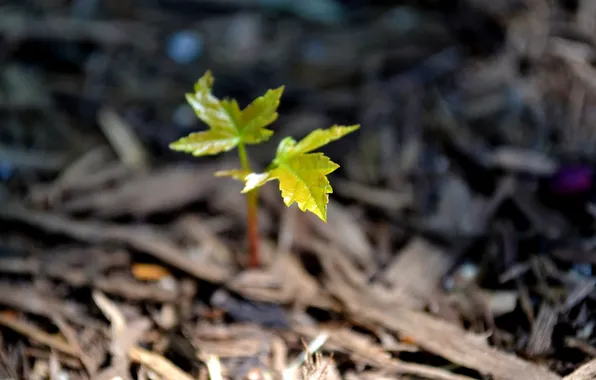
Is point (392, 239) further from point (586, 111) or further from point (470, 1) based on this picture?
point (470, 1)

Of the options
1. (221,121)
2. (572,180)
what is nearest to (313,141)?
(221,121)

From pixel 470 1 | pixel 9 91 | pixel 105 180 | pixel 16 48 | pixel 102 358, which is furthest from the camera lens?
pixel 470 1

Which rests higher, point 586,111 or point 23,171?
point 586,111

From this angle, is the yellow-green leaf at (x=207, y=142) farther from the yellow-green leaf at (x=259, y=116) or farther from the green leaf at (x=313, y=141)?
the green leaf at (x=313, y=141)

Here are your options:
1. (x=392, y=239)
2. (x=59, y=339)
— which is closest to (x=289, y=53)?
(x=392, y=239)

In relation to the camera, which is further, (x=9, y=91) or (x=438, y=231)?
(x=9, y=91)

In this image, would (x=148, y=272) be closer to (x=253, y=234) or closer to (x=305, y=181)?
(x=253, y=234)

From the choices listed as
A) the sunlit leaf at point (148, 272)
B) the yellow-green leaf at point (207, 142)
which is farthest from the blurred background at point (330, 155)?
the yellow-green leaf at point (207, 142)
